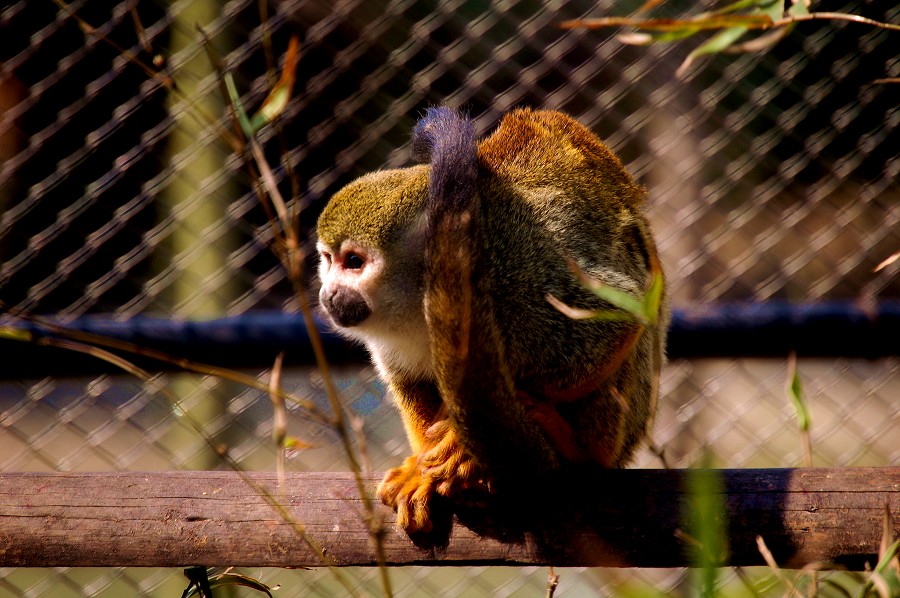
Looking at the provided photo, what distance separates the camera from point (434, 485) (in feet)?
4.75

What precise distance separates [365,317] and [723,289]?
2629 millimetres

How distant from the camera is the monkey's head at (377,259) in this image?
1637mm

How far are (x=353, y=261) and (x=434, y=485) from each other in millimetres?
484

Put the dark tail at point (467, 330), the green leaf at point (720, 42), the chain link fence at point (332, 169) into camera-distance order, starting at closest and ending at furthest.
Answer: the green leaf at point (720, 42) → the dark tail at point (467, 330) → the chain link fence at point (332, 169)

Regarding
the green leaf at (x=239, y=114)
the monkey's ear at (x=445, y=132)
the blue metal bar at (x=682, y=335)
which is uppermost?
the green leaf at (x=239, y=114)

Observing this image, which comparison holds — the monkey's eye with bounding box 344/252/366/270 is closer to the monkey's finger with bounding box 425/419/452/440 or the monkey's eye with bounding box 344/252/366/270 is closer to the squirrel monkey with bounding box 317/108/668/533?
the squirrel monkey with bounding box 317/108/668/533

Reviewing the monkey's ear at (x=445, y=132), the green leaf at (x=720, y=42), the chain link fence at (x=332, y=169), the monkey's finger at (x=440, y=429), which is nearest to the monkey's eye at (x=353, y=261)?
the monkey's ear at (x=445, y=132)

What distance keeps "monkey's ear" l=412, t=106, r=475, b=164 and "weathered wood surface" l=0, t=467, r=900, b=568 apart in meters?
0.57

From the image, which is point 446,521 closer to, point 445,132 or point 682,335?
point 445,132

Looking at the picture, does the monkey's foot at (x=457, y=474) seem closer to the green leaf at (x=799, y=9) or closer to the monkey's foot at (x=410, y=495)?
the monkey's foot at (x=410, y=495)

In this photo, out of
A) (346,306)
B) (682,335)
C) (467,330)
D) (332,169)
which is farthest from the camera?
(332,169)

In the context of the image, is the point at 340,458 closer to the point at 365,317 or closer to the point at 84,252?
the point at 84,252

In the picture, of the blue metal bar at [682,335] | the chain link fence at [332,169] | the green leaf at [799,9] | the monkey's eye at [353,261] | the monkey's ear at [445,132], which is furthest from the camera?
the chain link fence at [332,169]

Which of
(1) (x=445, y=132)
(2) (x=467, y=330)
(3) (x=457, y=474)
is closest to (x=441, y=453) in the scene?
(3) (x=457, y=474)
